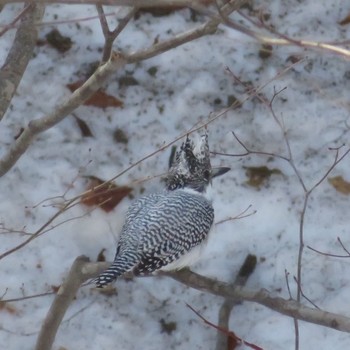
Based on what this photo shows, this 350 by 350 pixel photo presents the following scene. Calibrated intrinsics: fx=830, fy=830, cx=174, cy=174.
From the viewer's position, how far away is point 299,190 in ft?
12.5

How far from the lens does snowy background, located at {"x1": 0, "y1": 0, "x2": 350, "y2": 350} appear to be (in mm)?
3561

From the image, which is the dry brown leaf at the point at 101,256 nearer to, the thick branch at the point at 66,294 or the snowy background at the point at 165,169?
the snowy background at the point at 165,169

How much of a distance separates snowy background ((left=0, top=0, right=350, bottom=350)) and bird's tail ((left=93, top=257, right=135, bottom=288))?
70cm

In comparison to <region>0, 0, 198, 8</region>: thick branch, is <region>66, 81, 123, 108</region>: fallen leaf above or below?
above

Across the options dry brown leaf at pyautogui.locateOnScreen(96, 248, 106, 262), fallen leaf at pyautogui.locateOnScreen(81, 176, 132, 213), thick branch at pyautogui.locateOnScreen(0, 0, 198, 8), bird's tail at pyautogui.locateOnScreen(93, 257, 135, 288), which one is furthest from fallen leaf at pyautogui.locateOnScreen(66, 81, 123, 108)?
thick branch at pyautogui.locateOnScreen(0, 0, 198, 8)

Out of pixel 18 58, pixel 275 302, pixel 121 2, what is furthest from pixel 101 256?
pixel 121 2

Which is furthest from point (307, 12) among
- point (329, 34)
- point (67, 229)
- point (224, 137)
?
point (67, 229)

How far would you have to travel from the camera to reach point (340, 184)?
3795 mm

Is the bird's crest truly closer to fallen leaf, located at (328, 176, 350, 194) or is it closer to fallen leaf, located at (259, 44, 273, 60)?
fallen leaf, located at (328, 176, 350, 194)

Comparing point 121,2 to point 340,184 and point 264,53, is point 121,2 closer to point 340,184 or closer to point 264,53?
point 340,184

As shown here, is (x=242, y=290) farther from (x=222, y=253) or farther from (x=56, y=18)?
(x=56, y=18)

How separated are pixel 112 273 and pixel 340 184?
1.50 m

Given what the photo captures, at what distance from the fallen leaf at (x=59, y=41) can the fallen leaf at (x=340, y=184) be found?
144 centimetres

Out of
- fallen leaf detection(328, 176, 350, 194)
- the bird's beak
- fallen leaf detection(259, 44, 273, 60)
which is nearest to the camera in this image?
the bird's beak
